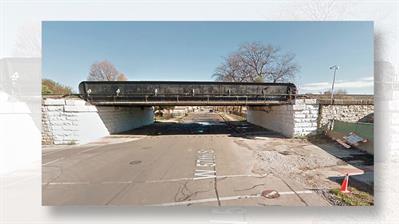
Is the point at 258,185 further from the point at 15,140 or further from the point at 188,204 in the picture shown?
the point at 15,140

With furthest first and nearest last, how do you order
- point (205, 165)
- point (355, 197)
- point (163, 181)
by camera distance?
point (205, 165) → point (163, 181) → point (355, 197)

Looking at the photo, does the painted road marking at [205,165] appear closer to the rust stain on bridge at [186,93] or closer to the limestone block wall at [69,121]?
the rust stain on bridge at [186,93]

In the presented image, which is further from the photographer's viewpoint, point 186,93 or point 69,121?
point 186,93

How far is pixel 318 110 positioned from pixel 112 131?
15.4 meters

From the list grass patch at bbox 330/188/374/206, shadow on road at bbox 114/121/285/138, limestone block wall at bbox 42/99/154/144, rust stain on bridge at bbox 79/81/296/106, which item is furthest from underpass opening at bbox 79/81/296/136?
grass patch at bbox 330/188/374/206

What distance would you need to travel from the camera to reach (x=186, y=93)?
16.3 meters

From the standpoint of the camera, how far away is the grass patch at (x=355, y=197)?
230 inches

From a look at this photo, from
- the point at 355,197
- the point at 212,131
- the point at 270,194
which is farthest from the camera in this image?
the point at 212,131

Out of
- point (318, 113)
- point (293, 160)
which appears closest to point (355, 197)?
point (293, 160)

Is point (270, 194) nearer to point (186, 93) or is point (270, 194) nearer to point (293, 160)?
point (293, 160)

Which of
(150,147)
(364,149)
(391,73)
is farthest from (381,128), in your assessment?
(150,147)

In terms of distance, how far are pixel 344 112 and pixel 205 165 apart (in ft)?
35.9

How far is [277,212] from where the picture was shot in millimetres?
5547

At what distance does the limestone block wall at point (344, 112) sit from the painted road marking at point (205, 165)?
798 cm
